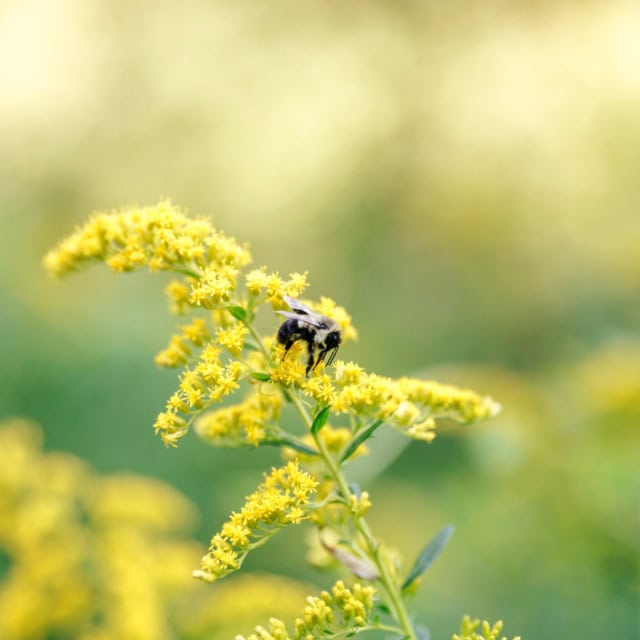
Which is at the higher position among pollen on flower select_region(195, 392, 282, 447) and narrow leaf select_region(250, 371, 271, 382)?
pollen on flower select_region(195, 392, 282, 447)

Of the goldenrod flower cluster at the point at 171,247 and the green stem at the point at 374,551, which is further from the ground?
the goldenrod flower cluster at the point at 171,247

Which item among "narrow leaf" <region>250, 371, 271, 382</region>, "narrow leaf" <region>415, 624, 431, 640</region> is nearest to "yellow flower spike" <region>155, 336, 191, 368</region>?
"narrow leaf" <region>250, 371, 271, 382</region>

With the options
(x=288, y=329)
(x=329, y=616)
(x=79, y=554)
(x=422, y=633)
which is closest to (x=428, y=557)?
(x=422, y=633)

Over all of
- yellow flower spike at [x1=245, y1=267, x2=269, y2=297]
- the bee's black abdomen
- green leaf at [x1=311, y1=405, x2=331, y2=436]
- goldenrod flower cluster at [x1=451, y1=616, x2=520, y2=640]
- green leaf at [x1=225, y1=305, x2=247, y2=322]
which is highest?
yellow flower spike at [x1=245, y1=267, x2=269, y2=297]

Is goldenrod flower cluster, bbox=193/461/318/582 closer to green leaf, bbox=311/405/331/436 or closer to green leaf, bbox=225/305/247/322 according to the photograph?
green leaf, bbox=311/405/331/436

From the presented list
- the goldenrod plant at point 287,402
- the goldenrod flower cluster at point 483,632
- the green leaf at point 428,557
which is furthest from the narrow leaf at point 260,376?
the goldenrod flower cluster at point 483,632

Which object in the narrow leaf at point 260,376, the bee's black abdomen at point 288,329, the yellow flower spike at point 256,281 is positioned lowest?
the narrow leaf at point 260,376

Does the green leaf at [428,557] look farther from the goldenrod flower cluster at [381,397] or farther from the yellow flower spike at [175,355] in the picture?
the yellow flower spike at [175,355]

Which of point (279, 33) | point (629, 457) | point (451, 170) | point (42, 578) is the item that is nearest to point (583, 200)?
point (451, 170)
